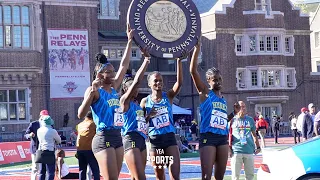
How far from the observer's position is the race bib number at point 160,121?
10.6 m

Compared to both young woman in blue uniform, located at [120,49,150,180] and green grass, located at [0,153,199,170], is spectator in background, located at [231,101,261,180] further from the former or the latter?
green grass, located at [0,153,199,170]

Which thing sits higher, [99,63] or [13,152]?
[99,63]

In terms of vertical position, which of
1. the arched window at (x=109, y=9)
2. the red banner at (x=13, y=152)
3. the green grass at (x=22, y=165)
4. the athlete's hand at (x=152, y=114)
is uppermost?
the arched window at (x=109, y=9)

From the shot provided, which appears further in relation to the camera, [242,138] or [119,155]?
[242,138]

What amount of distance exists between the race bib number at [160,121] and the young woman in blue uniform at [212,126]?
1.81ft

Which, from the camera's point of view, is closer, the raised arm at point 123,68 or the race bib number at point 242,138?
the raised arm at point 123,68

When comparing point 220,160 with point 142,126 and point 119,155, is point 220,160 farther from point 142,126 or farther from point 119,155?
point 119,155

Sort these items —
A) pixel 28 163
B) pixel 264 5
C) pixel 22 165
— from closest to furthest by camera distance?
pixel 22 165
pixel 28 163
pixel 264 5

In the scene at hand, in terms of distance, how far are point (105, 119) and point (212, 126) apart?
1.81 m

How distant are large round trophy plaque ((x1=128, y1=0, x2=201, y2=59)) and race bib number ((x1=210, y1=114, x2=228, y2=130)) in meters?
1.09

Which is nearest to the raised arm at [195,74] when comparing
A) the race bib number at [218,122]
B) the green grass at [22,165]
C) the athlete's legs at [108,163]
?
the race bib number at [218,122]

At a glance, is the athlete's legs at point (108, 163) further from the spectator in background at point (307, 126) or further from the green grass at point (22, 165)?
the green grass at point (22, 165)

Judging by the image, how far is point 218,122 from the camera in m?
10.7

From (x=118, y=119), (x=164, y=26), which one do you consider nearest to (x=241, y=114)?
(x=164, y=26)
